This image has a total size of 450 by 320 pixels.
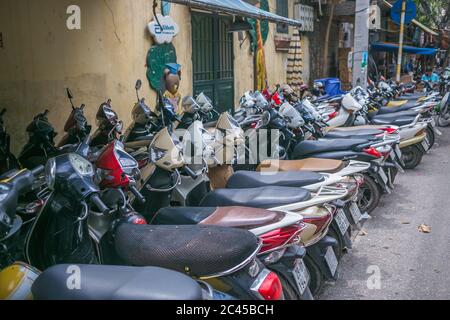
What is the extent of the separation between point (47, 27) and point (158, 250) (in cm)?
392

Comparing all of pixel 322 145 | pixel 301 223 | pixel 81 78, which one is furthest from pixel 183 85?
pixel 301 223

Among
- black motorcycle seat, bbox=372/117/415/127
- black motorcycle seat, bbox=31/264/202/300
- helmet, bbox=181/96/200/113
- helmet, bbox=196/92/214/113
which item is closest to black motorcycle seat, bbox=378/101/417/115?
black motorcycle seat, bbox=372/117/415/127

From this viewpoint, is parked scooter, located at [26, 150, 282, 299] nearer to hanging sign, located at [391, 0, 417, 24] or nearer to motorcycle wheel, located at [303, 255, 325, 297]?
motorcycle wheel, located at [303, 255, 325, 297]

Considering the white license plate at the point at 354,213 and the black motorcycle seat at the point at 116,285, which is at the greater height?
the black motorcycle seat at the point at 116,285

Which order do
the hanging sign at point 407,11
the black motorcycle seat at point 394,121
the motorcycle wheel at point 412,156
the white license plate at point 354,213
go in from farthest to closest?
1. the hanging sign at point 407,11
2. the motorcycle wheel at point 412,156
3. the black motorcycle seat at point 394,121
4. the white license plate at point 354,213

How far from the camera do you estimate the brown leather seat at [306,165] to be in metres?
4.28

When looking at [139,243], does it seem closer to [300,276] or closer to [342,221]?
[300,276]

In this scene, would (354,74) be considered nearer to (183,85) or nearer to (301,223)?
(183,85)

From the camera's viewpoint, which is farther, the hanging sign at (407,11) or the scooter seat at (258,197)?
the hanging sign at (407,11)

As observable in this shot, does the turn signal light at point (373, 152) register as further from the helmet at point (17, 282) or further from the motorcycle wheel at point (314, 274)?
the helmet at point (17, 282)

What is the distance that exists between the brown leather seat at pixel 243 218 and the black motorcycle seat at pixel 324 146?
229 cm

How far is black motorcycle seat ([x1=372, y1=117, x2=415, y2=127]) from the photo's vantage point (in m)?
7.24

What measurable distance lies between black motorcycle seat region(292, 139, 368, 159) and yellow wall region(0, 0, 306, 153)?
2.69 metres

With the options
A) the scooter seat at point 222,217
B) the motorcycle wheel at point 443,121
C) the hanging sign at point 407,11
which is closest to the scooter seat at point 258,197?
the scooter seat at point 222,217
